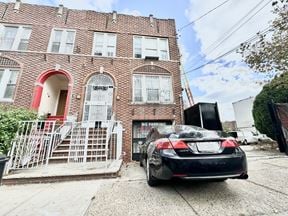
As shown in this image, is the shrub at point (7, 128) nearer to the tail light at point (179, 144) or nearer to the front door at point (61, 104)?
the tail light at point (179, 144)

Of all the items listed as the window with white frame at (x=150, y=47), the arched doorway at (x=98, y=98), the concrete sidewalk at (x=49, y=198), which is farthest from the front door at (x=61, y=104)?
the concrete sidewalk at (x=49, y=198)

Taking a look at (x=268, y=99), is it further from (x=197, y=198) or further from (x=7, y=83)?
(x=7, y=83)

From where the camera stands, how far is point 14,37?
8445 millimetres

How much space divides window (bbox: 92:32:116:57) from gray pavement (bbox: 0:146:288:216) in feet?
24.3

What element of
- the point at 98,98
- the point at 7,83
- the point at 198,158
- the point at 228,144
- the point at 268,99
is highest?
the point at 7,83

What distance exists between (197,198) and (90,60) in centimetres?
834

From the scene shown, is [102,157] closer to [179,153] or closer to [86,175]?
[86,175]

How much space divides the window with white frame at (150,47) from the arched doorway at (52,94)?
4.30m

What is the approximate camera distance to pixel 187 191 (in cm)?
274

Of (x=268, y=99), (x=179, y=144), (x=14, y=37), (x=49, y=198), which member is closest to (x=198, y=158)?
(x=179, y=144)

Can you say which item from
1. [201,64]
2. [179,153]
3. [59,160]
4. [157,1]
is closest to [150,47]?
[157,1]

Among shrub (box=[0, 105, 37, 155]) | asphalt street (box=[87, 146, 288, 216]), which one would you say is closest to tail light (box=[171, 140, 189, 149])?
asphalt street (box=[87, 146, 288, 216])

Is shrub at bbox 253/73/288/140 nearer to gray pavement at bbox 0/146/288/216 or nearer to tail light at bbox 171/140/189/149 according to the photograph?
gray pavement at bbox 0/146/288/216

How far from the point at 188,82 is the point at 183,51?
2.27 meters
